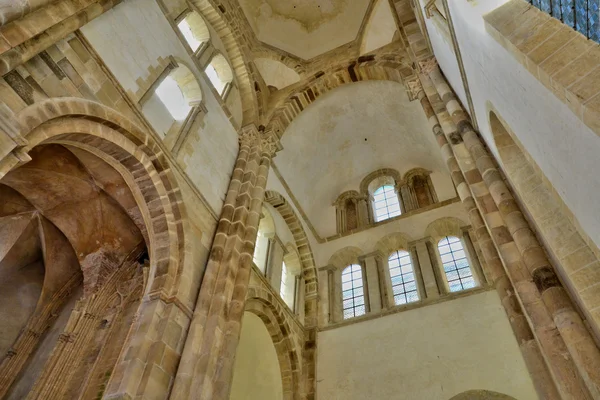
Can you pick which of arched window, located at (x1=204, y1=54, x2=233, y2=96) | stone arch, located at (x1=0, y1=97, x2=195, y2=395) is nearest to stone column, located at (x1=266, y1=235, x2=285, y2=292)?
stone arch, located at (x1=0, y1=97, x2=195, y2=395)

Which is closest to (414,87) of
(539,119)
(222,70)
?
(222,70)

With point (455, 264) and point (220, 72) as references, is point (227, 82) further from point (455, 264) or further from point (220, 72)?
point (455, 264)

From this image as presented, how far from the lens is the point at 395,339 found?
30.2 ft

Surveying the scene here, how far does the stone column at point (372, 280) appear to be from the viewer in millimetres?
10391

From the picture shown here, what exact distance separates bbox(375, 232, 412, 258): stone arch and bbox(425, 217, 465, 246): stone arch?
726mm

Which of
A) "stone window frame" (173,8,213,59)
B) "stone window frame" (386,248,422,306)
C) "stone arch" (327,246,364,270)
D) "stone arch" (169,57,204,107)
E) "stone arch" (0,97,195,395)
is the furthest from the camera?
"stone arch" (327,246,364,270)

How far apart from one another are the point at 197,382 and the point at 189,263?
1.87m

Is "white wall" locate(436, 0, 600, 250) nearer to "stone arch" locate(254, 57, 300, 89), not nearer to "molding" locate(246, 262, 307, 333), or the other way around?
"molding" locate(246, 262, 307, 333)

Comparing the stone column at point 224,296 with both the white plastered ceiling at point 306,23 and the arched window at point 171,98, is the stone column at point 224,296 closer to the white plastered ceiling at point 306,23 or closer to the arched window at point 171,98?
the arched window at point 171,98

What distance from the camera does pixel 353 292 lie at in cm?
1126

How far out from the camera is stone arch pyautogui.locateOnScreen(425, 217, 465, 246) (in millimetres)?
11117

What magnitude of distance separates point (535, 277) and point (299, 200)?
9.43 m

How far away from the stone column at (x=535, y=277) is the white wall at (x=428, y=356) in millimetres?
4108

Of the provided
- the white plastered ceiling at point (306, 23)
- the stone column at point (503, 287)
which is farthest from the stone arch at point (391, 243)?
the white plastered ceiling at point (306, 23)
